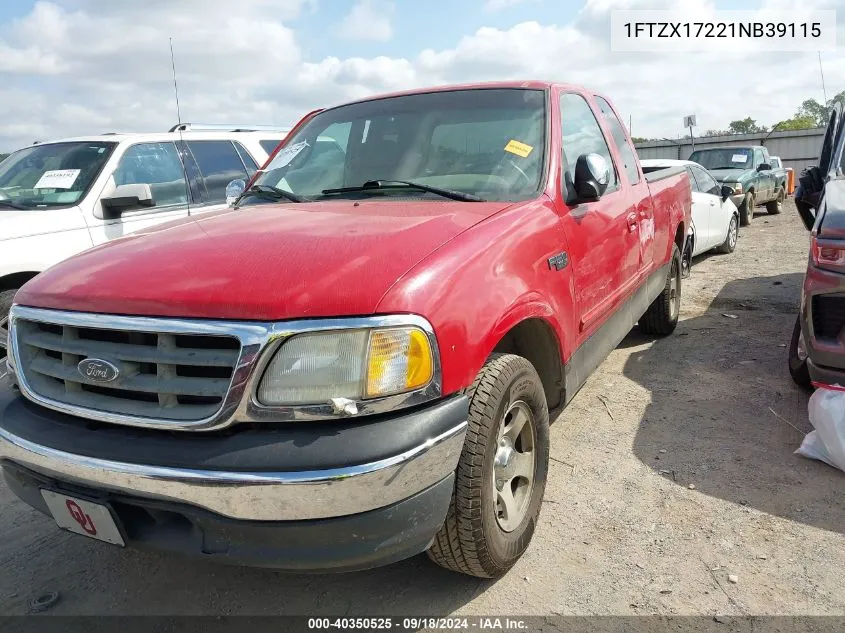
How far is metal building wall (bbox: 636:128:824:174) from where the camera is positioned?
24547 mm

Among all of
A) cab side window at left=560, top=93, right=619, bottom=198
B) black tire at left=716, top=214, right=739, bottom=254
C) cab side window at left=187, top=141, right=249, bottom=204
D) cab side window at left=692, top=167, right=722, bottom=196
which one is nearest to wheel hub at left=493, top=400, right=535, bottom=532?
cab side window at left=560, top=93, right=619, bottom=198

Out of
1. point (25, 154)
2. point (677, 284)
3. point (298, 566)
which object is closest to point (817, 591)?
point (298, 566)

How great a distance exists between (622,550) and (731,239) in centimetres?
850

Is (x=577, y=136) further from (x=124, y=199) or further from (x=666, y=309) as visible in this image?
(x=124, y=199)

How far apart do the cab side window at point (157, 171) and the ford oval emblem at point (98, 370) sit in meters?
3.81

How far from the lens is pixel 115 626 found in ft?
7.90

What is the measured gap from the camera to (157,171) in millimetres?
5754

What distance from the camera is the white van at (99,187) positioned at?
15.9 ft

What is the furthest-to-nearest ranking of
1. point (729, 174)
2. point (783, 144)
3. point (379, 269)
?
1. point (783, 144)
2. point (729, 174)
3. point (379, 269)

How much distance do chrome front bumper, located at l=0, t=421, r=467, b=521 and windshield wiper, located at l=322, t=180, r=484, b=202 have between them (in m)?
1.24

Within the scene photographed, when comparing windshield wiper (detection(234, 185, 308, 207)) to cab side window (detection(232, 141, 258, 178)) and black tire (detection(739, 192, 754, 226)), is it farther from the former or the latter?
black tire (detection(739, 192, 754, 226))

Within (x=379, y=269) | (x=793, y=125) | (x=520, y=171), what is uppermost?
(x=520, y=171)

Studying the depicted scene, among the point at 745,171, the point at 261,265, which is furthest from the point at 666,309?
the point at 745,171

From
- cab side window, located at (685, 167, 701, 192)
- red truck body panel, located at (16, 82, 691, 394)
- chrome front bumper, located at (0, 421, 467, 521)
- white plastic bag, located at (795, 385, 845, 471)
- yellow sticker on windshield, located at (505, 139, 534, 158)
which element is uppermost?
yellow sticker on windshield, located at (505, 139, 534, 158)
